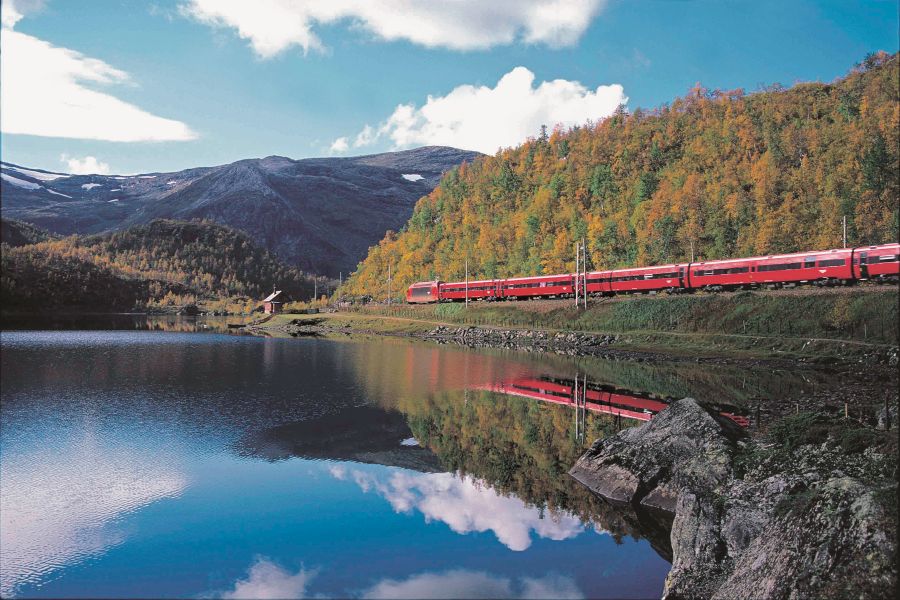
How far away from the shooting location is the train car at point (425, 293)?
119m

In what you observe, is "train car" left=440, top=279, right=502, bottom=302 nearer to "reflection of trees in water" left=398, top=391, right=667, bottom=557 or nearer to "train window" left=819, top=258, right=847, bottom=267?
"train window" left=819, top=258, right=847, bottom=267

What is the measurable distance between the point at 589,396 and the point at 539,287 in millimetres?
56800

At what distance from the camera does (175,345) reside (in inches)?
3073

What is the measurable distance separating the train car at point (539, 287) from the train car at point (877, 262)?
40329 millimetres

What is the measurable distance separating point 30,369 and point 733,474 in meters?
51.6

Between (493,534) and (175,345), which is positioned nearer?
(493,534)

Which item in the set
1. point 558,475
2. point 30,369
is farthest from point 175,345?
point 558,475

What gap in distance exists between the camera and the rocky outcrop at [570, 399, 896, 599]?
1006 cm

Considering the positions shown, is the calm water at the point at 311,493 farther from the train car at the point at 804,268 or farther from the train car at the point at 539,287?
the train car at the point at 539,287

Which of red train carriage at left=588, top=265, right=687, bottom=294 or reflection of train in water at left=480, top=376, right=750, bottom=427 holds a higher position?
red train carriage at left=588, top=265, right=687, bottom=294

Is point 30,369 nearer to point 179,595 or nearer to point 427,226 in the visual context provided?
point 179,595

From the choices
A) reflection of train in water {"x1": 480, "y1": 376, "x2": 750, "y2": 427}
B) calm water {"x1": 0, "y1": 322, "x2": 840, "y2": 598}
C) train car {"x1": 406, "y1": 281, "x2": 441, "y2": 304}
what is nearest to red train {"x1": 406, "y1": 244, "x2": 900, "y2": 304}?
train car {"x1": 406, "y1": 281, "x2": 441, "y2": 304}

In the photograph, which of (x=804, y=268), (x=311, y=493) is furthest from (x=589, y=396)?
(x=804, y=268)

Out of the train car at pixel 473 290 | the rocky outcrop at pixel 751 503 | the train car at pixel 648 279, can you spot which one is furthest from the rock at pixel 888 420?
the train car at pixel 473 290
